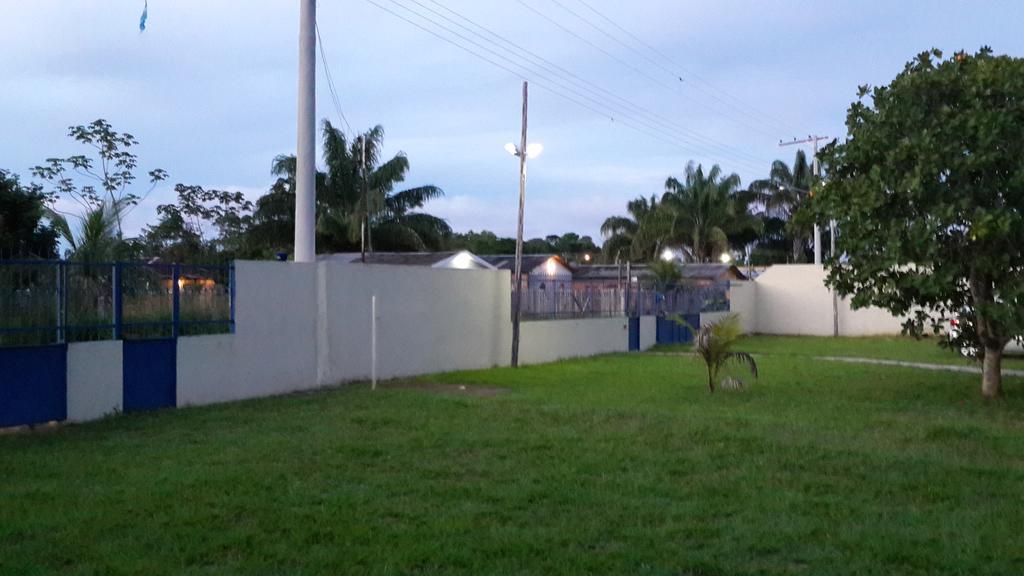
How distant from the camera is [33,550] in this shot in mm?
6289

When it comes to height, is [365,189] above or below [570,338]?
above

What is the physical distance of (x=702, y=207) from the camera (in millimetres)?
48969

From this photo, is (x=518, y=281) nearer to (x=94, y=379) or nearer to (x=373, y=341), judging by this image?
(x=373, y=341)

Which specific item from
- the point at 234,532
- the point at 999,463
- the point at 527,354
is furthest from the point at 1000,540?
the point at 527,354

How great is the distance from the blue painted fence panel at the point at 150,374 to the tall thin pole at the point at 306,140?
3798 millimetres

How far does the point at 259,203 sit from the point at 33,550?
31.8m

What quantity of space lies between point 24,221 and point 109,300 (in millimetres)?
6396

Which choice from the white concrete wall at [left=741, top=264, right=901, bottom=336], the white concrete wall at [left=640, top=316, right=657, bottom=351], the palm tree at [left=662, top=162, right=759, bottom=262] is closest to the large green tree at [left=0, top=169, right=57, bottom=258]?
the white concrete wall at [left=640, top=316, right=657, bottom=351]

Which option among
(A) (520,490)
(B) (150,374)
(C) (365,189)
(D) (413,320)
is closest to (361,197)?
(C) (365,189)

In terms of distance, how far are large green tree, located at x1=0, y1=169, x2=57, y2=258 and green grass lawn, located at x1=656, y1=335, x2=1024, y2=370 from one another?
1612 centimetres

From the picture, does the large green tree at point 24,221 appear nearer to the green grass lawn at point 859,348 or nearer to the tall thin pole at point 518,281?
the tall thin pole at point 518,281

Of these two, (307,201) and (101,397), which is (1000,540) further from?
(307,201)

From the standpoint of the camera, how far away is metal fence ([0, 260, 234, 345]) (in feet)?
38.1

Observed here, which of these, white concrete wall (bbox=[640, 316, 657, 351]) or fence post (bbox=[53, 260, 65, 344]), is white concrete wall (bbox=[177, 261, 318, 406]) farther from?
white concrete wall (bbox=[640, 316, 657, 351])
